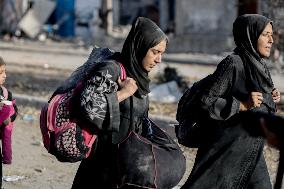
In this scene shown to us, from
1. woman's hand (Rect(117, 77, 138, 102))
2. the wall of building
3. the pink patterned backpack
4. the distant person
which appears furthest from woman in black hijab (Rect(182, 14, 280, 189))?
the wall of building

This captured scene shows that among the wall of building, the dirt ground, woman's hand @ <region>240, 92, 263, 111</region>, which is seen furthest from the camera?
the wall of building

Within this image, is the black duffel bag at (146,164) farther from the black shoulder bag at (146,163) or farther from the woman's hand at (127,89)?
the woman's hand at (127,89)

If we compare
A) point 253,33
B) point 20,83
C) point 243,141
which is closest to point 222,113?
point 243,141

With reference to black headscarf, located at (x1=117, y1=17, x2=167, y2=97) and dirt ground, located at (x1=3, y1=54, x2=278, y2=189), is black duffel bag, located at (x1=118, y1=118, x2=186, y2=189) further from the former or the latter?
dirt ground, located at (x1=3, y1=54, x2=278, y2=189)

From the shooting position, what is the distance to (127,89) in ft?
11.7

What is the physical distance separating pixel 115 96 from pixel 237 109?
0.79 m

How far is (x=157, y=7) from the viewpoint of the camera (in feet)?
101

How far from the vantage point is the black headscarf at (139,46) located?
3.66m

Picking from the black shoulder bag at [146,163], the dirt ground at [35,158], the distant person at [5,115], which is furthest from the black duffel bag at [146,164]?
the dirt ground at [35,158]

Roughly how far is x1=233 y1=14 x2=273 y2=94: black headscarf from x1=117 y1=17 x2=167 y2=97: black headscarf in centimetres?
57

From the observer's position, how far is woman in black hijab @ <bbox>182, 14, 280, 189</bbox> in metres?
3.93

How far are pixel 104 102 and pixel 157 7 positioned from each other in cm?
2773

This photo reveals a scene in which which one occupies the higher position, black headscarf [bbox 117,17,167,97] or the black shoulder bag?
black headscarf [bbox 117,17,167,97]

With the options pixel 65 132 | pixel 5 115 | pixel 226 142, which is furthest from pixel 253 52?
pixel 5 115
